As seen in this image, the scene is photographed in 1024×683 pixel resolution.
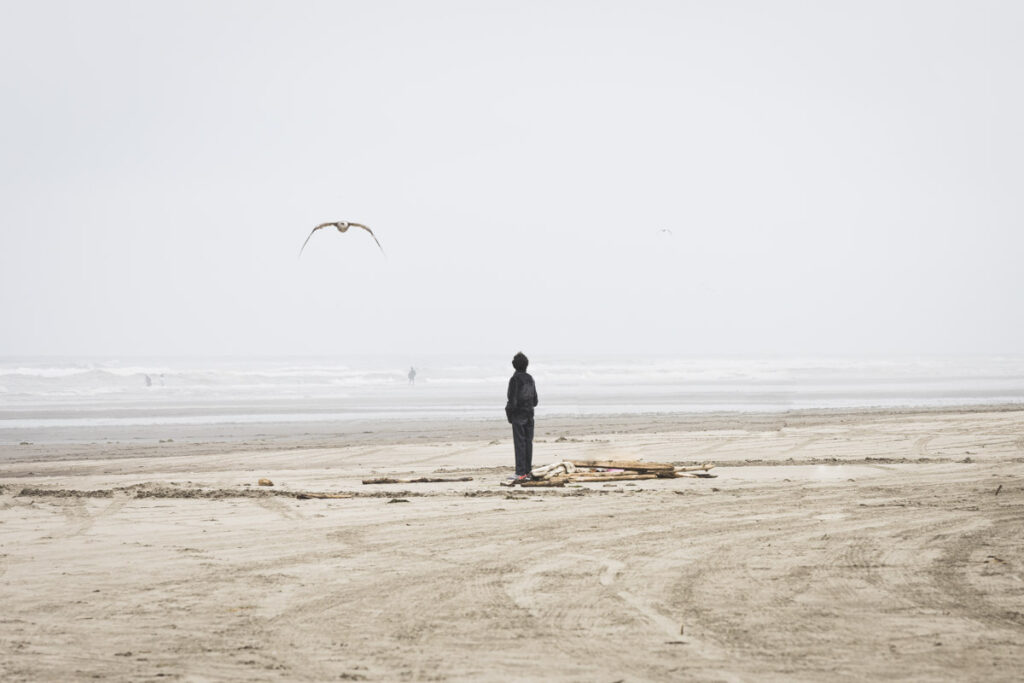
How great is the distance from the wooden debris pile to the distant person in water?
20 cm

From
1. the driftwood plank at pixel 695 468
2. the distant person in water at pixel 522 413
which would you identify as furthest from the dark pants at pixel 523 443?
the driftwood plank at pixel 695 468

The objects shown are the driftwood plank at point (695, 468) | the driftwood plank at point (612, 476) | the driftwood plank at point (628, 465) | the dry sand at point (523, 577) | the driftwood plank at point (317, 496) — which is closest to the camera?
the dry sand at point (523, 577)

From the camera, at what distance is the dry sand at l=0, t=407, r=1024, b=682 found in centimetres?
568

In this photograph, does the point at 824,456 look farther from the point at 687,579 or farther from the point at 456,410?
the point at 456,410

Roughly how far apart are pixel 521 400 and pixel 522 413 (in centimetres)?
18

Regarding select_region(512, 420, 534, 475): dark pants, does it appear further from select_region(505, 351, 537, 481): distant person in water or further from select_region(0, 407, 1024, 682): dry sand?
select_region(0, 407, 1024, 682): dry sand

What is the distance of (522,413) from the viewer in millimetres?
13992

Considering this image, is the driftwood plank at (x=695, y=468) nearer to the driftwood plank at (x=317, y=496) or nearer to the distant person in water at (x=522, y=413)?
the distant person in water at (x=522, y=413)

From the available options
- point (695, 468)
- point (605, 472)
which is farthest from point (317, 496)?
point (695, 468)

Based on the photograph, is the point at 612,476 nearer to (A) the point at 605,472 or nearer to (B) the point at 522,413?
(A) the point at 605,472

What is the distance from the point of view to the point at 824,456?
56.5ft

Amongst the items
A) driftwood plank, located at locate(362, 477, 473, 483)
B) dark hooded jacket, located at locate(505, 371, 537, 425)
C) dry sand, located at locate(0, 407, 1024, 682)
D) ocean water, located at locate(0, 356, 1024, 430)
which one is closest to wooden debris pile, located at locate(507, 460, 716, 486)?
dry sand, located at locate(0, 407, 1024, 682)

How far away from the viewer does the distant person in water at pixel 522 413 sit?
13977mm

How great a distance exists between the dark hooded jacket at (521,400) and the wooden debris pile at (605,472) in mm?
802
